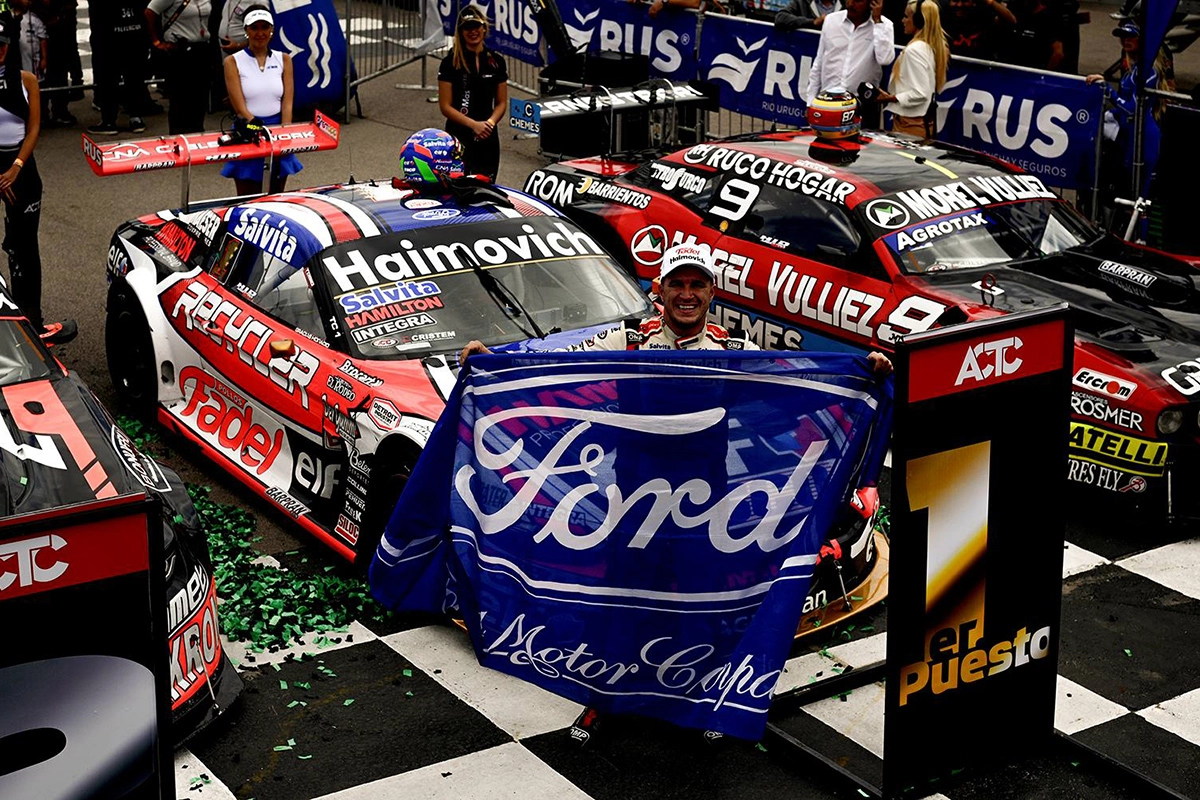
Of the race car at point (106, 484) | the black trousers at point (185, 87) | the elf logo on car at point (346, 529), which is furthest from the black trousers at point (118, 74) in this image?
the elf logo on car at point (346, 529)

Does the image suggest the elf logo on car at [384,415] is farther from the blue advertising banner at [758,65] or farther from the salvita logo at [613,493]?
the blue advertising banner at [758,65]

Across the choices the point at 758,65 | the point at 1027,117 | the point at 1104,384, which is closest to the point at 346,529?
the point at 1104,384

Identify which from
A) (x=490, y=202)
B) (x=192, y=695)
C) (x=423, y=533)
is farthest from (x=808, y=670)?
(x=490, y=202)

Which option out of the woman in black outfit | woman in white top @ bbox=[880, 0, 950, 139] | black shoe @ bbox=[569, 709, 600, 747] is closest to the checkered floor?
black shoe @ bbox=[569, 709, 600, 747]

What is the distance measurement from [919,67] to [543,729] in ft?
24.7

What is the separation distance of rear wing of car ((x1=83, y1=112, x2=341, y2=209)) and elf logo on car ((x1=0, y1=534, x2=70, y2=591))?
17.2 feet

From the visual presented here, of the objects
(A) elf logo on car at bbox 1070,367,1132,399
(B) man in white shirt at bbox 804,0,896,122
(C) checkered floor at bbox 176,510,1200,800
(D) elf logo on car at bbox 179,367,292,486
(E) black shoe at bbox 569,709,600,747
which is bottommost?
(C) checkered floor at bbox 176,510,1200,800

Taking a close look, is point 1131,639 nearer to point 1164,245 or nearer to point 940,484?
point 940,484

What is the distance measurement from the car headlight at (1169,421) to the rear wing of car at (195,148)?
479 cm

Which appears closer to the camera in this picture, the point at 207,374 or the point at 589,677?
the point at 589,677

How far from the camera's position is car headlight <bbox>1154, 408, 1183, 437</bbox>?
6.89m

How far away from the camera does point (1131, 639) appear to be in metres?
6.23

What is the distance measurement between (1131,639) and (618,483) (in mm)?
2671

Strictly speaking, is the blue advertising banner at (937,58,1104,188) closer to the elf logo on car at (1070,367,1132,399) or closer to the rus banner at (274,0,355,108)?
the elf logo on car at (1070,367,1132,399)
